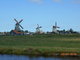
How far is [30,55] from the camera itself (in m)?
77.0

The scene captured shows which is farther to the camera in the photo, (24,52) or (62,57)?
(24,52)

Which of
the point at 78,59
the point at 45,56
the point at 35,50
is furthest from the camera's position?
the point at 35,50

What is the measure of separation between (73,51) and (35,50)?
875cm

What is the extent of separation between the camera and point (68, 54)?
75.4 m

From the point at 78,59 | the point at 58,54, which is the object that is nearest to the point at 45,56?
the point at 58,54

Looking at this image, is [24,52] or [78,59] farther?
[24,52]

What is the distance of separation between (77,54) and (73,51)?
2.22 m

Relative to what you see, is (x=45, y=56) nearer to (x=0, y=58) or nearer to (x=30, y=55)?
(x=30, y=55)

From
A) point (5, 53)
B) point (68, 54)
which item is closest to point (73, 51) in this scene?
point (68, 54)

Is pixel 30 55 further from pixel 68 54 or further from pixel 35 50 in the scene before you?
pixel 68 54

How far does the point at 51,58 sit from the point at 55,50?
7976mm

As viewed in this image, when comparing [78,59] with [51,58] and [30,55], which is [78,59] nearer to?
[51,58]

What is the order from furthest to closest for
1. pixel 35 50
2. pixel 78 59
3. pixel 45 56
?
pixel 35 50
pixel 45 56
pixel 78 59

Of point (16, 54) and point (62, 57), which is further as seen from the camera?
point (16, 54)
